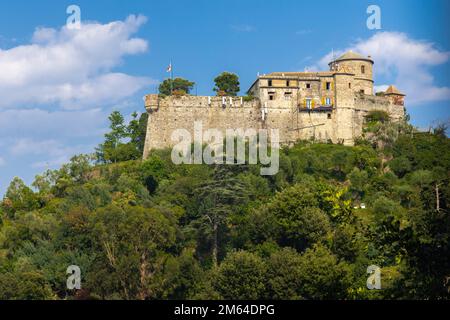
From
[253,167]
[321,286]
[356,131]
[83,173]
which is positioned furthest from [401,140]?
[321,286]

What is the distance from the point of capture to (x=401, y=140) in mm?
66125

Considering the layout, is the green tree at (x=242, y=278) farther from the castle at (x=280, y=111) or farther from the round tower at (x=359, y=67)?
the round tower at (x=359, y=67)

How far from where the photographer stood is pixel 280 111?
67875 mm

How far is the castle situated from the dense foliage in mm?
1992

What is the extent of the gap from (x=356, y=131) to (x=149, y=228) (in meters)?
27.4

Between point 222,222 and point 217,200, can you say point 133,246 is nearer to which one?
point 222,222

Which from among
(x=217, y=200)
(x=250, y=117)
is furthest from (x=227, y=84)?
(x=217, y=200)

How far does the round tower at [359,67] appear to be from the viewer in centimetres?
7150

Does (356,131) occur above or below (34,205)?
above

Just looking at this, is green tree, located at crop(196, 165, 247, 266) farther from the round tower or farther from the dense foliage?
the round tower

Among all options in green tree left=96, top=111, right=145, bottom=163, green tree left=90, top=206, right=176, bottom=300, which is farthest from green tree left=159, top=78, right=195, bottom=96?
green tree left=90, top=206, right=176, bottom=300

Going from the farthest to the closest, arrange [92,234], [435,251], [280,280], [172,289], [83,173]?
[83,173], [92,234], [172,289], [280,280], [435,251]

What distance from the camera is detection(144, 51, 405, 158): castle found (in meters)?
67.5
